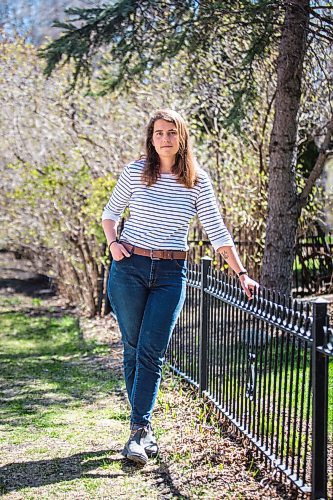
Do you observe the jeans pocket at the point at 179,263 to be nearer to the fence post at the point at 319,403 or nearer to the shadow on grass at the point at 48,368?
the fence post at the point at 319,403

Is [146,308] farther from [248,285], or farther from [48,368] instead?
[48,368]

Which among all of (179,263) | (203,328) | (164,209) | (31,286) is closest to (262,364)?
(203,328)

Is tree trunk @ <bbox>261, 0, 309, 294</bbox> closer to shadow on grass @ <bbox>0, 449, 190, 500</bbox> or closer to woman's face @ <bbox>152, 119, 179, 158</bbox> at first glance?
woman's face @ <bbox>152, 119, 179, 158</bbox>

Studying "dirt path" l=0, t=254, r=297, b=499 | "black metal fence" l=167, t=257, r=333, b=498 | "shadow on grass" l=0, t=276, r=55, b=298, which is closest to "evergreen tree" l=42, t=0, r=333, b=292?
"black metal fence" l=167, t=257, r=333, b=498

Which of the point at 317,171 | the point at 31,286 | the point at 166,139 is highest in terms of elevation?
the point at 317,171

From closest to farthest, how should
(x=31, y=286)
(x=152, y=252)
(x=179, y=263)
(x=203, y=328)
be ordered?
(x=152, y=252) < (x=179, y=263) < (x=203, y=328) < (x=31, y=286)

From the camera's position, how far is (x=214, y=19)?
7270 mm

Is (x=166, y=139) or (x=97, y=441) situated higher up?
(x=166, y=139)

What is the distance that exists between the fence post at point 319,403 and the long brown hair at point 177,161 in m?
1.22

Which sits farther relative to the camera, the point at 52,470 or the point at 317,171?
the point at 317,171

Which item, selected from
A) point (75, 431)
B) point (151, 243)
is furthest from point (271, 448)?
point (75, 431)

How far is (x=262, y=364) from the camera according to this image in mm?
5023

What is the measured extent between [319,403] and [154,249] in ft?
4.27

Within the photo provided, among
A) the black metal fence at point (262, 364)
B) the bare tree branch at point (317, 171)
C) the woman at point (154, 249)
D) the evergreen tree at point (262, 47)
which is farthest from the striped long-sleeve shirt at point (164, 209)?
the bare tree branch at point (317, 171)
